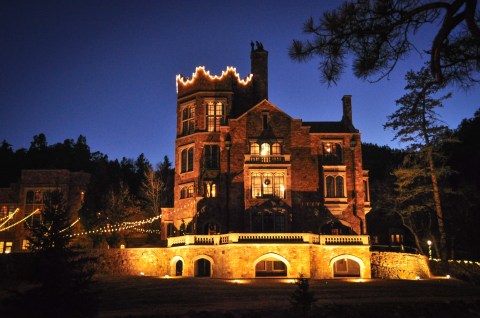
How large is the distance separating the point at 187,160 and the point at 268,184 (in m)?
7.45

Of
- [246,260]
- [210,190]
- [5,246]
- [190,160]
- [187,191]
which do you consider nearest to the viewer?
[246,260]

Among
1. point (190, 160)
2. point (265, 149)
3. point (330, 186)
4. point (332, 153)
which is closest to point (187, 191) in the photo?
point (190, 160)

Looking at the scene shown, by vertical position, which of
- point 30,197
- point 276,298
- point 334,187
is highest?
point 30,197

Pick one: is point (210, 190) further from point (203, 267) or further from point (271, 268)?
point (271, 268)

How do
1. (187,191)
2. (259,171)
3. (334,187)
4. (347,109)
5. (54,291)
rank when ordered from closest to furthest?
(54,291) < (259,171) < (334,187) < (187,191) < (347,109)

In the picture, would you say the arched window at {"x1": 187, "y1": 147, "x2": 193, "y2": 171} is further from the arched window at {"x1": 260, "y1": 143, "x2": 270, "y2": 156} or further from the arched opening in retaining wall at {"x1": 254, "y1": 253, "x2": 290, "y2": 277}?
the arched opening in retaining wall at {"x1": 254, "y1": 253, "x2": 290, "y2": 277}

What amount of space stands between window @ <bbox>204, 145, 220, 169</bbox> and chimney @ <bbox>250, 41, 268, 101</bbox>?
281 inches

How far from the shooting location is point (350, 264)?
36531 mm

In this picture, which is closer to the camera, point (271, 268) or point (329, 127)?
point (271, 268)

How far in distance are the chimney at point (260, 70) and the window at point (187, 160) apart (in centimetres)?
821

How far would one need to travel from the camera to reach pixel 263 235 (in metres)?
32.9

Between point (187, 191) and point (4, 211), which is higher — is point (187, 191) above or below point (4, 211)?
above

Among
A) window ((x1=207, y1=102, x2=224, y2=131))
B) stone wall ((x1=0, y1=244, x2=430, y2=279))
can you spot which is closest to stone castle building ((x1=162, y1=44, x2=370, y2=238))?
window ((x1=207, y1=102, x2=224, y2=131))

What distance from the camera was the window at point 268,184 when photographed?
36.9 m
